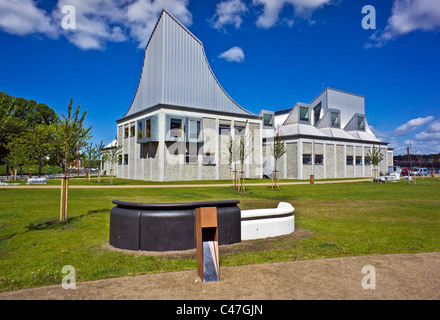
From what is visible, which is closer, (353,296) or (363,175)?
(353,296)

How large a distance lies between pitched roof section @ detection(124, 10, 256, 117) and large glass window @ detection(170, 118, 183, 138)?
184cm

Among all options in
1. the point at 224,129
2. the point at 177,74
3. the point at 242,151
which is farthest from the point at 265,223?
the point at 224,129

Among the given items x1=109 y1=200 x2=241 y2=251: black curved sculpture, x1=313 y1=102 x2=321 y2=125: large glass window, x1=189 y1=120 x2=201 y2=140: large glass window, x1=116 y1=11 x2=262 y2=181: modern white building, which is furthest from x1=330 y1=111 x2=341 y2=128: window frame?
x1=109 y1=200 x2=241 y2=251: black curved sculpture

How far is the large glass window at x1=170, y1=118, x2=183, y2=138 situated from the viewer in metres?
32.6

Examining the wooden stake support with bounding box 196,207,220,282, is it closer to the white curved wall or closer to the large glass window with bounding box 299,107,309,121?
the white curved wall

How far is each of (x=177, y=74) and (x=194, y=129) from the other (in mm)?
6620

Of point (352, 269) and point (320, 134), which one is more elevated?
point (320, 134)

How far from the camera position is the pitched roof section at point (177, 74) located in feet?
107

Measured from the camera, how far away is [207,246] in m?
4.67

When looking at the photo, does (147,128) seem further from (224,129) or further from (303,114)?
(303,114)
